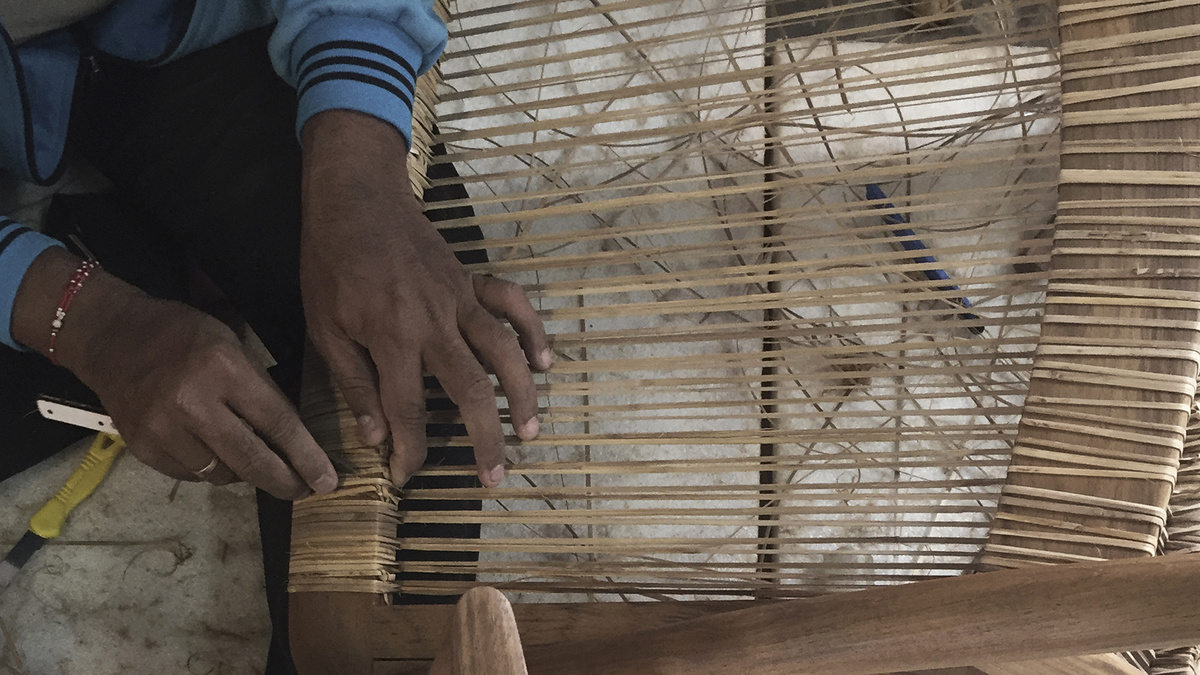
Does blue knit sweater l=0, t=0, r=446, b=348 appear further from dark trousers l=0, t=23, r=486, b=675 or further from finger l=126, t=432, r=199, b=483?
finger l=126, t=432, r=199, b=483

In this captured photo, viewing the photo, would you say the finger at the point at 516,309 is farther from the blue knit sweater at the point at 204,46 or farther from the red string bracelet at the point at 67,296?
the red string bracelet at the point at 67,296

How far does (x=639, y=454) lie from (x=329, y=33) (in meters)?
0.61

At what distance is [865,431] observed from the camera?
569 millimetres

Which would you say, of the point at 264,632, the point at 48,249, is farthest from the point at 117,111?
the point at 264,632

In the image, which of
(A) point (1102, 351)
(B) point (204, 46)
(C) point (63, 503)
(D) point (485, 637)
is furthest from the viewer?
(C) point (63, 503)

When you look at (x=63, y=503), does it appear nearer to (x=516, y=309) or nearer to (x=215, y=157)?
(x=215, y=157)

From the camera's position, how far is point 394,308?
0.53m

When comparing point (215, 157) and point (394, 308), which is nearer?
point (394, 308)

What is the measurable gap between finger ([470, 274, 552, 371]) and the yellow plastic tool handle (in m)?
0.56

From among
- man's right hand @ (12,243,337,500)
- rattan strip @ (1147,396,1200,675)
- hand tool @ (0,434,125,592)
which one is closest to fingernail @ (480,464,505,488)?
man's right hand @ (12,243,337,500)

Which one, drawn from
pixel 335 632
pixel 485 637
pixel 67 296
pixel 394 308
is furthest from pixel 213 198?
pixel 485 637

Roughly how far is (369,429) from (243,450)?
8cm

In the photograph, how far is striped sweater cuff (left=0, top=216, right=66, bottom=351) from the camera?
1.80 feet

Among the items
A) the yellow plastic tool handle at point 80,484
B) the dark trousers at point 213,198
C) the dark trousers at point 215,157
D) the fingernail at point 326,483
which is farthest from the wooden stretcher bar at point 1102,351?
the yellow plastic tool handle at point 80,484
